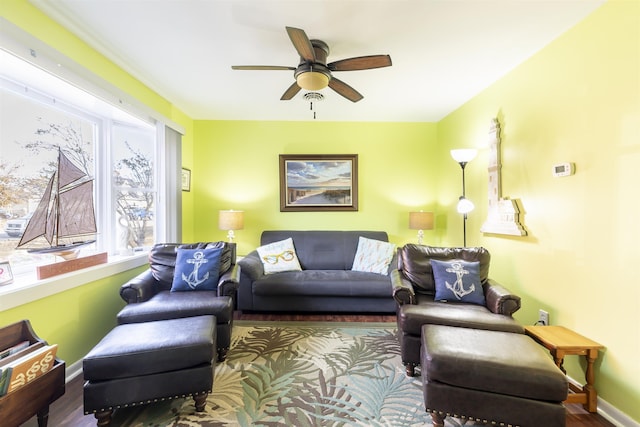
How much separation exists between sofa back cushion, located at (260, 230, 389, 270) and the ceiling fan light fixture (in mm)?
2192

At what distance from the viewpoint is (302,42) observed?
1.71 metres

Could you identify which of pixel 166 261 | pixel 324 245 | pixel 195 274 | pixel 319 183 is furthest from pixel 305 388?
pixel 319 183

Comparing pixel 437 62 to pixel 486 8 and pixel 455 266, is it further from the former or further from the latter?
pixel 455 266

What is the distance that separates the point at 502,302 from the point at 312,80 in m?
2.32

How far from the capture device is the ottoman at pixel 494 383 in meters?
1.35

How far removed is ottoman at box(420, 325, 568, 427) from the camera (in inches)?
53.2

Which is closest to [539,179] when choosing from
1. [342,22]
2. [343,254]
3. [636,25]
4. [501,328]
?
[636,25]

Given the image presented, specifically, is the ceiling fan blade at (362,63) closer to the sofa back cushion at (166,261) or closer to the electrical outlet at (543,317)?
the sofa back cushion at (166,261)

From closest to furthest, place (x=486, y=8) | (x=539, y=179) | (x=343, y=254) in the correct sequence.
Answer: (x=486, y=8) < (x=539, y=179) < (x=343, y=254)

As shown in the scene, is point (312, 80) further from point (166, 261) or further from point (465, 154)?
point (166, 261)

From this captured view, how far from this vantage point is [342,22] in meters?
1.89

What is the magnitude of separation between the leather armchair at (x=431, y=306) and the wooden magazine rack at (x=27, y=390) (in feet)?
7.27

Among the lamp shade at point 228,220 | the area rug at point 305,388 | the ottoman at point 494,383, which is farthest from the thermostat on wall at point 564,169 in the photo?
the lamp shade at point 228,220

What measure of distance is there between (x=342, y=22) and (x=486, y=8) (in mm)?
966
